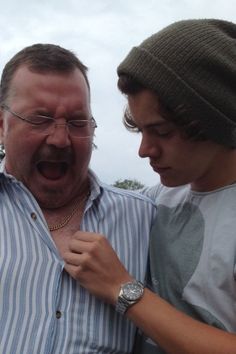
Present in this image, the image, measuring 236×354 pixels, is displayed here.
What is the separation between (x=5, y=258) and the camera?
2.38 meters

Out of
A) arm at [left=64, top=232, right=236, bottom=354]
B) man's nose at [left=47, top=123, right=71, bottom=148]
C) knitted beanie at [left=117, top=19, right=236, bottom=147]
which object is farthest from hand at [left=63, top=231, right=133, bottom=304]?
knitted beanie at [left=117, top=19, right=236, bottom=147]

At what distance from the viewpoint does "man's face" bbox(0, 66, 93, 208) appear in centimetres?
266

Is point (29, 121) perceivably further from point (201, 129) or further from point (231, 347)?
point (231, 347)

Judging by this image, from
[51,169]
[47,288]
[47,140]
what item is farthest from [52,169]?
[47,288]

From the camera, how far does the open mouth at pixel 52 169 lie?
A: 2.74 m

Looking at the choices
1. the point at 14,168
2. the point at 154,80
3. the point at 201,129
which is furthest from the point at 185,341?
the point at 14,168

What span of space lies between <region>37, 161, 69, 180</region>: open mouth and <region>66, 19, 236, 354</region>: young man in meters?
0.54

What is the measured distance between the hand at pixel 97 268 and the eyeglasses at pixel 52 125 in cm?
63

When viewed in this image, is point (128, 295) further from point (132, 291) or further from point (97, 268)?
point (97, 268)

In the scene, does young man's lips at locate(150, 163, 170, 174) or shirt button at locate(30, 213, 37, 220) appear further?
shirt button at locate(30, 213, 37, 220)

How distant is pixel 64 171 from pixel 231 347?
1.27m

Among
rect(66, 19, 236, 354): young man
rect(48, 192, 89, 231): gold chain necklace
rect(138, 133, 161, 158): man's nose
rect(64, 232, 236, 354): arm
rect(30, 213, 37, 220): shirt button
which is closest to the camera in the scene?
rect(64, 232, 236, 354): arm

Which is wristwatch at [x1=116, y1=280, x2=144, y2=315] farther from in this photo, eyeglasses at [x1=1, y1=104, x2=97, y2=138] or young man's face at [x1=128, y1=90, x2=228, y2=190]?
eyeglasses at [x1=1, y1=104, x2=97, y2=138]

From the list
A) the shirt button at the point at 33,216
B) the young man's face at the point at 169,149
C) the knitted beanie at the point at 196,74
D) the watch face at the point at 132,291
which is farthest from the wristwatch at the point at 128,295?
the knitted beanie at the point at 196,74
